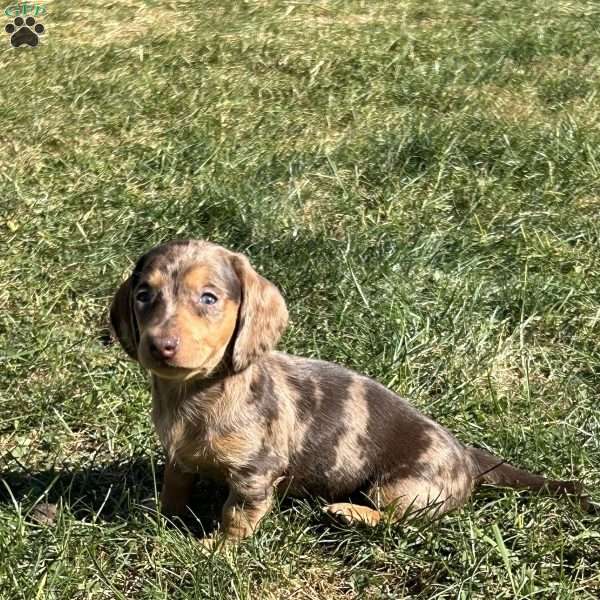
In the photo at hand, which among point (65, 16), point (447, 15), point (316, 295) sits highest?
point (65, 16)

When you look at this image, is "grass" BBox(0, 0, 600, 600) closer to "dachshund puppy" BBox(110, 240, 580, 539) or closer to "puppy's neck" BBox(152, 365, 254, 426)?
"dachshund puppy" BBox(110, 240, 580, 539)

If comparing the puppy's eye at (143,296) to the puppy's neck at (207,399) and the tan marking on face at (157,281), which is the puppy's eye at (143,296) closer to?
the tan marking on face at (157,281)

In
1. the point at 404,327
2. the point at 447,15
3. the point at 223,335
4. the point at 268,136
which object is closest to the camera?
the point at 223,335

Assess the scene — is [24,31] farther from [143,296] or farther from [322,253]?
[143,296]

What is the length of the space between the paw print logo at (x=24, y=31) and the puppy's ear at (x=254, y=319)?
6.31 metres

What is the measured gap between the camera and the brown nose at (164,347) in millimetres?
2799

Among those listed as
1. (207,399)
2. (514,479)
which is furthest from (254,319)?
(514,479)

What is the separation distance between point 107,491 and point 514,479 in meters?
1.75

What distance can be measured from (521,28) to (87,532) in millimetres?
7431

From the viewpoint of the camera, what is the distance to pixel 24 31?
29.2 feet

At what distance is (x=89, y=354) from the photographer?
4406mm

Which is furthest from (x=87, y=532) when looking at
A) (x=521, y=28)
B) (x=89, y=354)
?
(x=521, y=28)

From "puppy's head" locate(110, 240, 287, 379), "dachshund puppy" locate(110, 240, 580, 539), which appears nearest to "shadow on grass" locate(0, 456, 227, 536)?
"dachshund puppy" locate(110, 240, 580, 539)

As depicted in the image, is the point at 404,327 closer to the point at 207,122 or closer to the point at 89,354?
the point at 89,354
